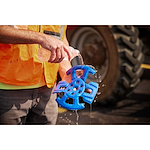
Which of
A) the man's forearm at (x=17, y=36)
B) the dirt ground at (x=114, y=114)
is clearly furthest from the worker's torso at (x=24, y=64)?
the dirt ground at (x=114, y=114)

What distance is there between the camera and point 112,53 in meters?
2.07

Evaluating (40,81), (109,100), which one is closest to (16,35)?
(40,81)

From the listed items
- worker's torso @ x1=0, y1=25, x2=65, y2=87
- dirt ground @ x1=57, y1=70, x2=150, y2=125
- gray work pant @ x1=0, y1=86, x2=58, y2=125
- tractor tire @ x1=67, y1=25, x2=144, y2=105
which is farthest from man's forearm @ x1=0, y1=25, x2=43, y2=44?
tractor tire @ x1=67, y1=25, x2=144, y2=105

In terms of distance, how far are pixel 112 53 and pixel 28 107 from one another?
1.25 meters

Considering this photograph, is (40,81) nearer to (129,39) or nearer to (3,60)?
(3,60)

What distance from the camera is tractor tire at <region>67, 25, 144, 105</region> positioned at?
2051 millimetres

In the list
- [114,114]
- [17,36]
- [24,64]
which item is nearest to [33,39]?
[17,36]

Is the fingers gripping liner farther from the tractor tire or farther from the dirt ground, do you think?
the tractor tire

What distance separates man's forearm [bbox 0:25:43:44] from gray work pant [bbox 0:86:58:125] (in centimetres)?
25

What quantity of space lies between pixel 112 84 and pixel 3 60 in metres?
1.42

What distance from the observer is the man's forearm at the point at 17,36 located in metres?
0.80

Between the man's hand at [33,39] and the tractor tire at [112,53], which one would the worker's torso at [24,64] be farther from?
the tractor tire at [112,53]

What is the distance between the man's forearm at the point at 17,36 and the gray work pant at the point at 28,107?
0.25 metres

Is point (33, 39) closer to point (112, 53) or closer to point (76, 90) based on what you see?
point (76, 90)
